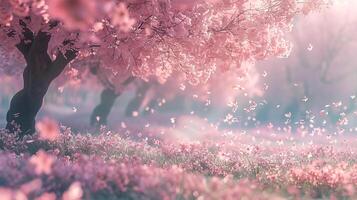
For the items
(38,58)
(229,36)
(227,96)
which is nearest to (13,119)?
(38,58)

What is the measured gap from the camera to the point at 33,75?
1608 centimetres

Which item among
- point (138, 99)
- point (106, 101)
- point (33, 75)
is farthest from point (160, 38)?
point (138, 99)

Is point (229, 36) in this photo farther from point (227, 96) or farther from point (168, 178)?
point (227, 96)

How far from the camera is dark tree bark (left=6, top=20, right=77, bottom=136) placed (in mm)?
15781

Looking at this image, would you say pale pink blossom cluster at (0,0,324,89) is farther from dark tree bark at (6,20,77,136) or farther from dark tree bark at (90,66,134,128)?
dark tree bark at (90,66,134,128)

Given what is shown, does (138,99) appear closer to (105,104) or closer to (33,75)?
(105,104)

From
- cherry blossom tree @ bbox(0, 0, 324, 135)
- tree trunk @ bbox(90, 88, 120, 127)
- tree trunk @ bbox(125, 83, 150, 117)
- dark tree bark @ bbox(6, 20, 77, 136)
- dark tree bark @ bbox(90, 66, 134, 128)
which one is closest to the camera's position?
cherry blossom tree @ bbox(0, 0, 324, 135)

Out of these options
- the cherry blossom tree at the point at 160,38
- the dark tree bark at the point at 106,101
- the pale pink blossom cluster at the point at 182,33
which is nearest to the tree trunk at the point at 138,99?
the dark tree bark at the point at 106,101

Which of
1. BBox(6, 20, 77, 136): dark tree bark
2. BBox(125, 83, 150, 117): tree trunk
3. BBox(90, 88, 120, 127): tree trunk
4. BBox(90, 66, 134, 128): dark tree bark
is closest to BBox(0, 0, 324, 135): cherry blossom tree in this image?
BBox(6, 20, 77, 136): dark tree bark

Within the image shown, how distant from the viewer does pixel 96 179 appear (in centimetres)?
913

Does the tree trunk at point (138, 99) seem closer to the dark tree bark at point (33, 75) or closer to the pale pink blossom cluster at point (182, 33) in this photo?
the pale pink blossom cluster at point (182, 33)

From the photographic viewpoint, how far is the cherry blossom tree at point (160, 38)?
43.5 ft

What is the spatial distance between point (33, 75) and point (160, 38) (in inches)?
165

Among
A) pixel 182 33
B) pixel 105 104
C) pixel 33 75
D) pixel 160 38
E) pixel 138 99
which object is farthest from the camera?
pixel 138 99
